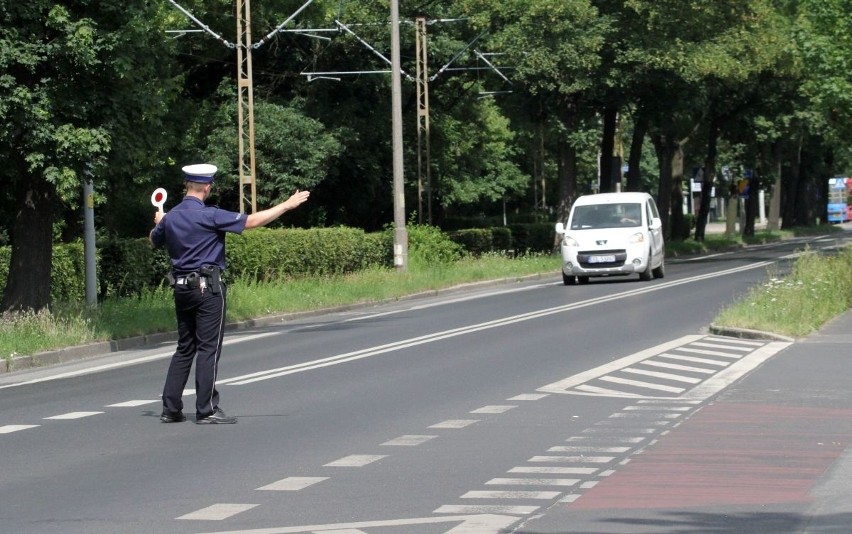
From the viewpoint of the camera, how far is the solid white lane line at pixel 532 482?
9.00m

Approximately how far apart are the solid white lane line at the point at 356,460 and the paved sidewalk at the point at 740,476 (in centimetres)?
158

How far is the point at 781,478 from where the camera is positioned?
9102 mm

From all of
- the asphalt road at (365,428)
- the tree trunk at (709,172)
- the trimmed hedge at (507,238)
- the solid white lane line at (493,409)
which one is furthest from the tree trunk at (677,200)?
the solid white lane line at (493,409)

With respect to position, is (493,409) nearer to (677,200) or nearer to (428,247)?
(428,247)

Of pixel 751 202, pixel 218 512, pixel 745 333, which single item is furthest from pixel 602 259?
pixel 751 202

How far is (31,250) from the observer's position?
22.6 metres

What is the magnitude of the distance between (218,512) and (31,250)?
15.1 metres

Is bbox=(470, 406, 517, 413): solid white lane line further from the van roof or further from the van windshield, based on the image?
the van roof

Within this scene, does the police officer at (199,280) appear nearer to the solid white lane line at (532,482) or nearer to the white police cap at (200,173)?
the white police cap at (200,173)

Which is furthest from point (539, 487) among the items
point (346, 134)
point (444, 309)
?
point (346, 134)

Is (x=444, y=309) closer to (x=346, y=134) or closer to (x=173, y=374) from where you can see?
(x=173, y=374)

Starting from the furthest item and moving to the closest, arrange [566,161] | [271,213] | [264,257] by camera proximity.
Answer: [566,161]
[264,257]
[271,213]

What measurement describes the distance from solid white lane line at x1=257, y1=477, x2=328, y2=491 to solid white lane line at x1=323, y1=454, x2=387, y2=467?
0.56 m

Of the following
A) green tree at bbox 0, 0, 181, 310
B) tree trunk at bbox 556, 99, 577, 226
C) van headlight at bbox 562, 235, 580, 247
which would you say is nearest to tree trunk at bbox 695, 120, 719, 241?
tree trunk at bbox 556, 99, 577, 226
